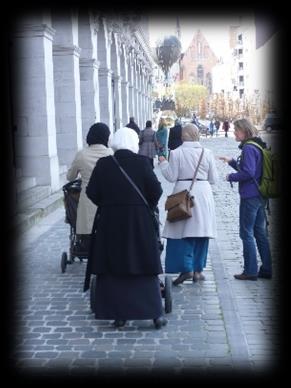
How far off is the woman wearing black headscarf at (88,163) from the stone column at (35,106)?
6.58 meters

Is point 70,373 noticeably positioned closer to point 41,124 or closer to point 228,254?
point 228,254

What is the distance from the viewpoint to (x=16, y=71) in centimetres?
1255

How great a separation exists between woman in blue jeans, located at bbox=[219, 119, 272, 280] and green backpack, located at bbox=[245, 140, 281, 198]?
0.05 metres

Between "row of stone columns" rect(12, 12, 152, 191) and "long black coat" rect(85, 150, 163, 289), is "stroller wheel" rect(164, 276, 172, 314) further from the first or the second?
"row of stone columns" rect(12, 12, 152, 191)

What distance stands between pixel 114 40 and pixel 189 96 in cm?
8149

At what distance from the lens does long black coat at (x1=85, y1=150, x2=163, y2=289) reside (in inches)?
226

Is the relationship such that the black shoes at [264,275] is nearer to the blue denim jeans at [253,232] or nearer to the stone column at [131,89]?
the blue denim jeans at [253,232]

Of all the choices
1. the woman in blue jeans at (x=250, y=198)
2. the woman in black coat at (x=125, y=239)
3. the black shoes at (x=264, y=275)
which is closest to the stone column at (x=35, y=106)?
the woman in blue jeans at (x=250, y=198)

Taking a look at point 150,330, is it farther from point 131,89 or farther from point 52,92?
point 131,89

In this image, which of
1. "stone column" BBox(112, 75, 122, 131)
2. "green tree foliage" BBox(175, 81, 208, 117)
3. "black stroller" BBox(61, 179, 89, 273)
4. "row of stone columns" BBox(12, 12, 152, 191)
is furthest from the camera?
"green tree foliage" BBox(175, 81, 208, 117)

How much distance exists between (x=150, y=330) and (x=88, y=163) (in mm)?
2371

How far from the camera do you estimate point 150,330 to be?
19.4 feet

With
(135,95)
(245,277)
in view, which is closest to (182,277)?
(245,277)

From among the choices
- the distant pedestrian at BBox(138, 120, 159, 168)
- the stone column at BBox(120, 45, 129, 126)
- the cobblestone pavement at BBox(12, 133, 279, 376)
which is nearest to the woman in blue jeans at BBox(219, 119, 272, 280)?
the cobblestone pavement at BBox(12, 133, 279, 376)
